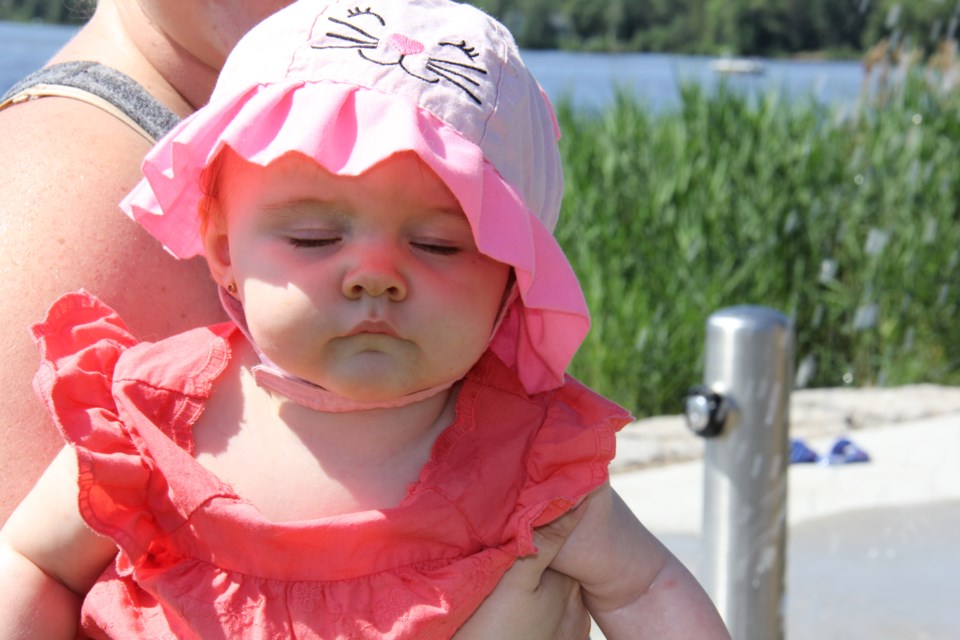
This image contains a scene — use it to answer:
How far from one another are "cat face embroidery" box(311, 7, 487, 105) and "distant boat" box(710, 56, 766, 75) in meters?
6.37

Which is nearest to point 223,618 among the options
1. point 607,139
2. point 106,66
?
point 106,66

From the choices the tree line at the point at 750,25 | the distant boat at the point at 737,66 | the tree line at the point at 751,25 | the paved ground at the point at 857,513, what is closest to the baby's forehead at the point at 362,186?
the paved ground at the point at 857,513

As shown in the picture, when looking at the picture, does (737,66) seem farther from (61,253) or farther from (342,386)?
(342,386)

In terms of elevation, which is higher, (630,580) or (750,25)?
(630,580)

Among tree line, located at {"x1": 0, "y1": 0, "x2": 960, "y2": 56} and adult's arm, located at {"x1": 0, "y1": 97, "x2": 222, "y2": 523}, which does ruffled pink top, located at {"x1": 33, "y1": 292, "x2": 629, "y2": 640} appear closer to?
adult's arm, located at {"x1": 0, "y1": 97, "x2": 222, "y2": 523}

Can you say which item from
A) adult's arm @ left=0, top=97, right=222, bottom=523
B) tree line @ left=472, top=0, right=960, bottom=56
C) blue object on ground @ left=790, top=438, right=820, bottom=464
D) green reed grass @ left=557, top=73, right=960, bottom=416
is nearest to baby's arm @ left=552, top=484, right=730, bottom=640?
adult's arm @ left=0, top=97, right=222, bottom=523

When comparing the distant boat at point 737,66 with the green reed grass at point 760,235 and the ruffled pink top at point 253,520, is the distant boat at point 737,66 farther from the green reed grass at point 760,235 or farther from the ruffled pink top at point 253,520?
the ruffled pink top at point 253,520

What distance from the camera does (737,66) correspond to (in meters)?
7.95

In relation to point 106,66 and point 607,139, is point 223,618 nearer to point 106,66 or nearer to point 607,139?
point 106,66

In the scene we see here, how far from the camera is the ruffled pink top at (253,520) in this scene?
1.52m

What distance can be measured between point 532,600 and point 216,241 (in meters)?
0.56

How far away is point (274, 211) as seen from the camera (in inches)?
59.9

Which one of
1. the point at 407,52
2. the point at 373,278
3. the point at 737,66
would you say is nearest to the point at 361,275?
the point at 373,278

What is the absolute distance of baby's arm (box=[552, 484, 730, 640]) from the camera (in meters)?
1.64
